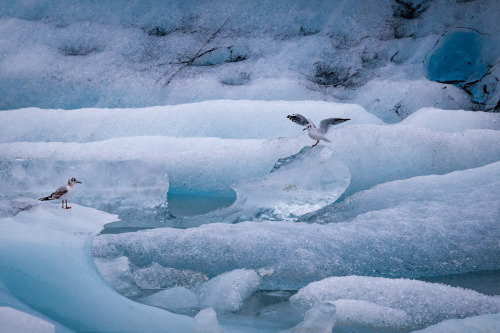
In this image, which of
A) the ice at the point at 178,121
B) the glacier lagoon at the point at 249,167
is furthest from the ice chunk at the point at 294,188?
the ice at the point at 178,121

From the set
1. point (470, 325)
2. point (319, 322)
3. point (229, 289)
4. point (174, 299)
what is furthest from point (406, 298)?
point (174, 299)

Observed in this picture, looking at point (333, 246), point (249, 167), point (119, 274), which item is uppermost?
point (333, 246)

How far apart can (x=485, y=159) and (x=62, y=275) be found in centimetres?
315

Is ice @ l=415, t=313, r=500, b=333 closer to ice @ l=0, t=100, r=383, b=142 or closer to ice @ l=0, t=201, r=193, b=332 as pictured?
ice @ l=0, t=201, r=193, b=332

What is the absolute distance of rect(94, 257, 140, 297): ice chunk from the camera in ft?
6.03

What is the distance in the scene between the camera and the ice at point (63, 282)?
1358mm

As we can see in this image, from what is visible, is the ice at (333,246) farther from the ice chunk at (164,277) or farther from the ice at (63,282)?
the ice at (63,282)

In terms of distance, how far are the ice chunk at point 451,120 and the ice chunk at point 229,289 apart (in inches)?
108

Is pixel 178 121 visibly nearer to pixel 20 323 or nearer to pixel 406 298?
pixel 406 298

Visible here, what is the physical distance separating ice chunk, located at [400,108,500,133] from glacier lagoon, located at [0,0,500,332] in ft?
0.07

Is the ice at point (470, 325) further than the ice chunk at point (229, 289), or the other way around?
the ice chunk at point (229, 289)

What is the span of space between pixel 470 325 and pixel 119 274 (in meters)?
1.28

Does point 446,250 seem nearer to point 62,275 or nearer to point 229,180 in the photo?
point 62,275

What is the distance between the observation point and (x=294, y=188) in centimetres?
323
